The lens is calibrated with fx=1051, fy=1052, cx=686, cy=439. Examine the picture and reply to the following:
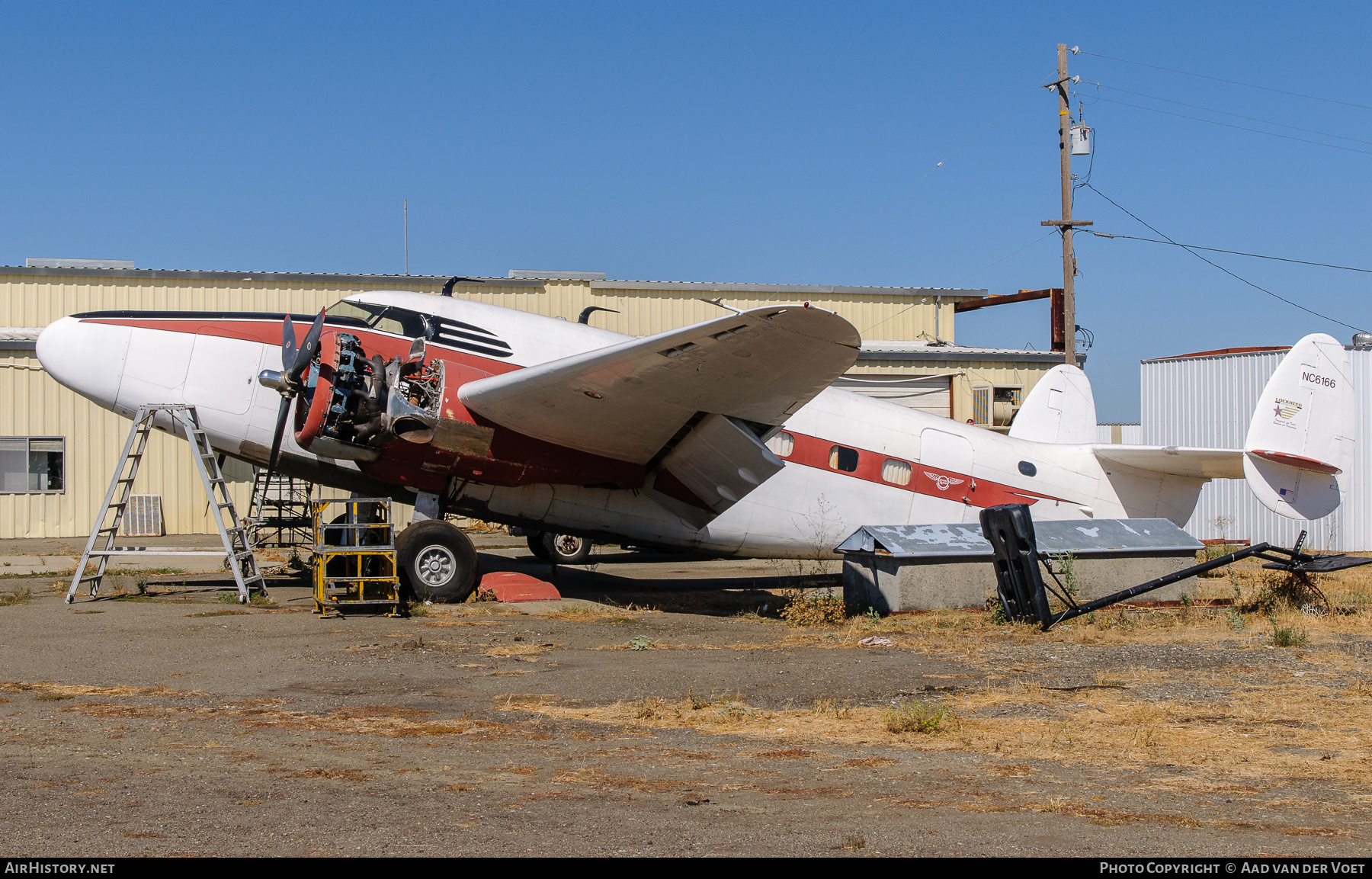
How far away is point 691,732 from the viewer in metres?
6.49

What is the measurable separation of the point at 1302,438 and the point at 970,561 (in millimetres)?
4374

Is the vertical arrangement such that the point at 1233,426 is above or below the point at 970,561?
above

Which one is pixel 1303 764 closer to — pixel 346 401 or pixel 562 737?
pixel 562 737

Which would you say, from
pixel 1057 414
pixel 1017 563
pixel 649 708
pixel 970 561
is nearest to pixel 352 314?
pixel 649 708

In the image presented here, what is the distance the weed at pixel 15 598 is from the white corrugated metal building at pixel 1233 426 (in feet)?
71.8

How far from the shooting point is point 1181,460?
14.3m

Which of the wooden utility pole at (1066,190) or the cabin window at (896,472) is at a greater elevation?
the wooden utility pole at (1066,190)

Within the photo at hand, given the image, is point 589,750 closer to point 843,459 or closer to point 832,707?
point 832,707

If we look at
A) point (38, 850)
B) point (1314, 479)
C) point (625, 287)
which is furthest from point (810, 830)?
point (625, 287)

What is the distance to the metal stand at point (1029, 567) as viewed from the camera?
36.0 ft

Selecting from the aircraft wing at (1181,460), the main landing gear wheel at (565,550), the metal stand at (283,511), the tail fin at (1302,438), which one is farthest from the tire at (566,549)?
the tail fin at (1302,438)

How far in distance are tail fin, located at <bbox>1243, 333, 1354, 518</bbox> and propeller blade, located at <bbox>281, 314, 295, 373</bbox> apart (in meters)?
11.2

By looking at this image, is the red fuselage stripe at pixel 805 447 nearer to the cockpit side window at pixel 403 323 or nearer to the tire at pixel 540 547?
the cockpit side window at pixel 403 323

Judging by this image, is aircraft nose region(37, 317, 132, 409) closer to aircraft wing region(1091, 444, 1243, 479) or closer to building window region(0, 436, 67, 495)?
aircraft wing region(1091, 444, 1243, 479)
